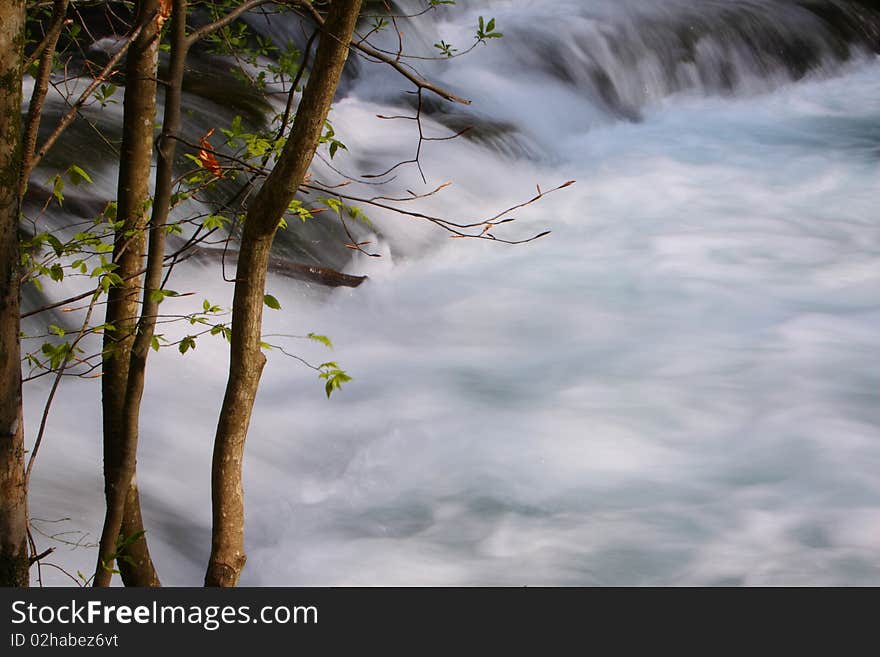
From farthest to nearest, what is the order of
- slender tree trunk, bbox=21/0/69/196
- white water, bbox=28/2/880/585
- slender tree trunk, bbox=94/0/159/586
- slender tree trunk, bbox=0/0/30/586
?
white water, bbox=28/2/880/585, slender tree trunk, bbox=94/0/159/586, slender tree trunk, bbox=21/0/69/196, slender tree trunk, bbox=0/0/30/586

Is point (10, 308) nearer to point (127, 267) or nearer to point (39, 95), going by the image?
point (39, 95)

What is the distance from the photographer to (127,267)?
8.43ft

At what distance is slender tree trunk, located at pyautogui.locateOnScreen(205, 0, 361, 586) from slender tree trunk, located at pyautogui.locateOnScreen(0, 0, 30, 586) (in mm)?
453

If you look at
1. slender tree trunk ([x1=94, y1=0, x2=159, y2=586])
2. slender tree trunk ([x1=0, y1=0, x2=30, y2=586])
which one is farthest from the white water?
slender tree trunk ([x1=0, y1=0, x2=30, y2=586])

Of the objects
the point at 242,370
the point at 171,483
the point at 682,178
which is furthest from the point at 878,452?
the point at 682,178

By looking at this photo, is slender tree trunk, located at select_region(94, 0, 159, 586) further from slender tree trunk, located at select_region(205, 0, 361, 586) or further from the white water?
the white water

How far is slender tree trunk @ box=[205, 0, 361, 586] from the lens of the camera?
2.11 m

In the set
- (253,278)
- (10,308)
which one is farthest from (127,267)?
(10,308)

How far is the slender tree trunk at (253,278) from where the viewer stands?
211 cm

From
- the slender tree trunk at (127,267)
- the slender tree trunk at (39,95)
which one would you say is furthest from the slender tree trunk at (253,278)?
the slender tree trunk at (39,95)

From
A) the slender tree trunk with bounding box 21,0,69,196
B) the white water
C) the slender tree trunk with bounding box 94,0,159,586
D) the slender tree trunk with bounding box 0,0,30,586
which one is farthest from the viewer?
the white water

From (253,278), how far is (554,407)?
3.37 m

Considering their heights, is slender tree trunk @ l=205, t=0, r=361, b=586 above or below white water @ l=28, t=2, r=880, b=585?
below
